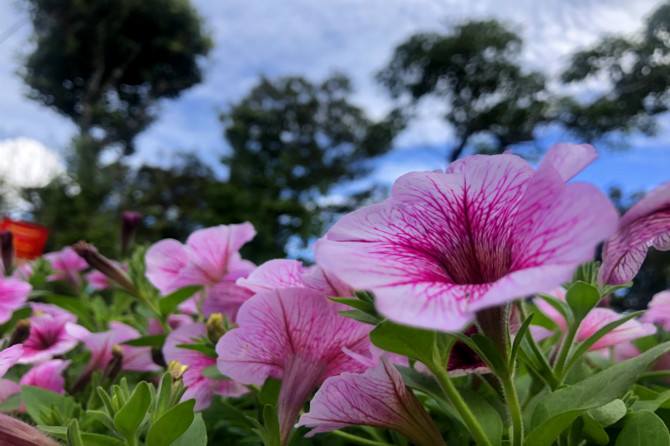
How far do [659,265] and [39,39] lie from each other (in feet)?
61.7

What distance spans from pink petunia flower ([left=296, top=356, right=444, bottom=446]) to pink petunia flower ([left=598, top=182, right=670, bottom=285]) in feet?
0.49

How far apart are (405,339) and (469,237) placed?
80mm

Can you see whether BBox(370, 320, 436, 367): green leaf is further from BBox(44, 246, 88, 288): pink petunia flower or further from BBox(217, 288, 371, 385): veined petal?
BBox(44, 246, 88, 288): pink petunia flower

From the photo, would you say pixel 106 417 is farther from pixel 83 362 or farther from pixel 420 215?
pixel 83 362

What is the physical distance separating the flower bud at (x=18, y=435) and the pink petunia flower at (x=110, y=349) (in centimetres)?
28

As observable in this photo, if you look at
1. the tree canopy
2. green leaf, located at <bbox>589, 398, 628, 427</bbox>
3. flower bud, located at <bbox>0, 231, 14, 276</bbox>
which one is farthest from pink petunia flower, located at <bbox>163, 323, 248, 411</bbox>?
the tree canopy

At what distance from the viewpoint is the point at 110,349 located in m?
0.63

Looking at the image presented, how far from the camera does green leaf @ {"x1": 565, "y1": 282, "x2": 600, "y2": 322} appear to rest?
35cm

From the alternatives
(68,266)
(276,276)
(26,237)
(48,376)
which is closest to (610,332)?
(276,276)

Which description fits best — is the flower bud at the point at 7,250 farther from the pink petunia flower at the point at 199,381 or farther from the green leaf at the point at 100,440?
the green leaf at the point at 100,440

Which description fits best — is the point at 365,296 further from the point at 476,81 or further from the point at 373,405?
the point at 476,81

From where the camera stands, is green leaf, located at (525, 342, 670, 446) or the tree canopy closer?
green leaf, located at (525, 342, 670, 446)

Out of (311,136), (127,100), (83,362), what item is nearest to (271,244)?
(311,136)

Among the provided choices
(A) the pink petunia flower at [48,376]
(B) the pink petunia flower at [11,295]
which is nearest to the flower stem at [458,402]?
(A) the pink petunia flower at [48,376]
